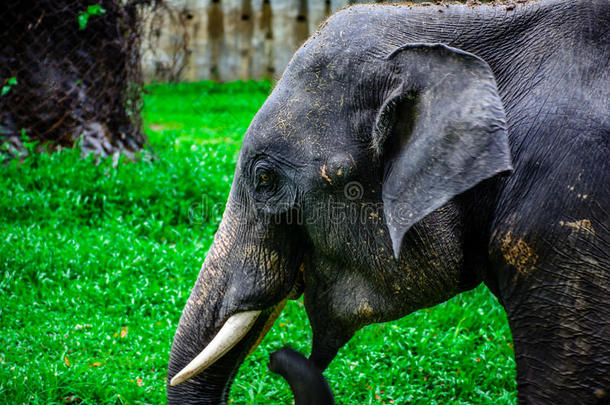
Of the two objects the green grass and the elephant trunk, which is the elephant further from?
the green grass

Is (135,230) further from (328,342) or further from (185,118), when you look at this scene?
(185,118)

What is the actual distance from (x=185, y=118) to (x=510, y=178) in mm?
9731

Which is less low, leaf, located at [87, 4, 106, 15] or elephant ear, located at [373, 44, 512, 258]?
leaf, located at [87, 4, 106, 15]

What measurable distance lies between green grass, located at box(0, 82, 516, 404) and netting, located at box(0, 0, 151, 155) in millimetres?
384

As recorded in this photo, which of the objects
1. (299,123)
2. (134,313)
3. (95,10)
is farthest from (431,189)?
(95,10)

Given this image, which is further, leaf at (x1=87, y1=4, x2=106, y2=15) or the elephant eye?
leaf at (x1=87, y1=4, x2=106, y2=15)

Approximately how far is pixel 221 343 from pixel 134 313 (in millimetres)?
2053

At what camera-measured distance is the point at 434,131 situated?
2.04 metres

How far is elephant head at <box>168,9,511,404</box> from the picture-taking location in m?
2.02

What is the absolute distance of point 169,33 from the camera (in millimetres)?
16016

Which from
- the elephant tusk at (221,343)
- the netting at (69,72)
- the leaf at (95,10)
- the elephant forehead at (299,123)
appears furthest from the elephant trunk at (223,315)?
the leaf at (95,10)

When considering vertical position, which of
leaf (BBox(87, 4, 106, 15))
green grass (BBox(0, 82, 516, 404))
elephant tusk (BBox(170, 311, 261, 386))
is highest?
leaf (BBox(87, 4, 106, 15))

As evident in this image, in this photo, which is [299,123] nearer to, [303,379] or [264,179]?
[264,179]

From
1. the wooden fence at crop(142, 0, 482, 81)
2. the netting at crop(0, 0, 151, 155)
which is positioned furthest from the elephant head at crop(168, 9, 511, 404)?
the wooden fence at crop(142, 0, 482, 81)
